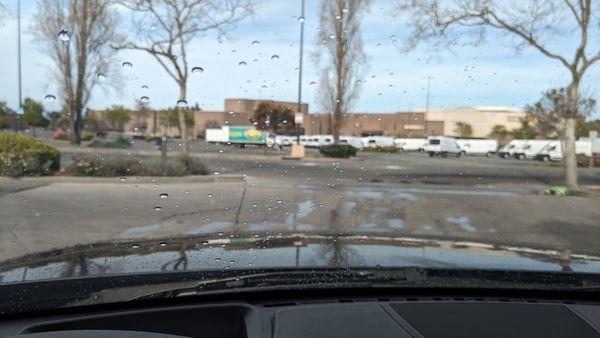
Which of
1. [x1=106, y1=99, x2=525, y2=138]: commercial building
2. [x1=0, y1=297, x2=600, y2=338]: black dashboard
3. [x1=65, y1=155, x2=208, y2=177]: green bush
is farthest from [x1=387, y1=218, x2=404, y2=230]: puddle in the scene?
[x1=0, y1=297, x2=600, y2=338]: black dashboard

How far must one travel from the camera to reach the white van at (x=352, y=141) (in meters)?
12.7

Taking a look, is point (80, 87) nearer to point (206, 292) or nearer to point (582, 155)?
point (206, 292)

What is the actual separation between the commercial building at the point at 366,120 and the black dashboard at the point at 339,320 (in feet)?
21.9

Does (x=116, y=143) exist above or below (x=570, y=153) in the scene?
below

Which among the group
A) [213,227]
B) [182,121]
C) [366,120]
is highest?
[366,120]

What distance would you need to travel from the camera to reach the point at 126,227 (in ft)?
27.7

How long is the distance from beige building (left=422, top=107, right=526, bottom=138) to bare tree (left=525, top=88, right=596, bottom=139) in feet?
2.42

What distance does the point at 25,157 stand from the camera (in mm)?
14047

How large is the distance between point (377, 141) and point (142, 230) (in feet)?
20.1

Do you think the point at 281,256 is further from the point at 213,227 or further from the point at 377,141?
the point at 377,141

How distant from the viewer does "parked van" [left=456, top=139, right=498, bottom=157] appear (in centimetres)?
1972

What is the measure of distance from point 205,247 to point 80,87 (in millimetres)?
7586

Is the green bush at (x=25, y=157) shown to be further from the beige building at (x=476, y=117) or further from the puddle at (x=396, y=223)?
the beige building at (x=476, y=117)

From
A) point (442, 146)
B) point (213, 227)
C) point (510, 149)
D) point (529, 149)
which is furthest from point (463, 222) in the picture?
point (529, 149)
